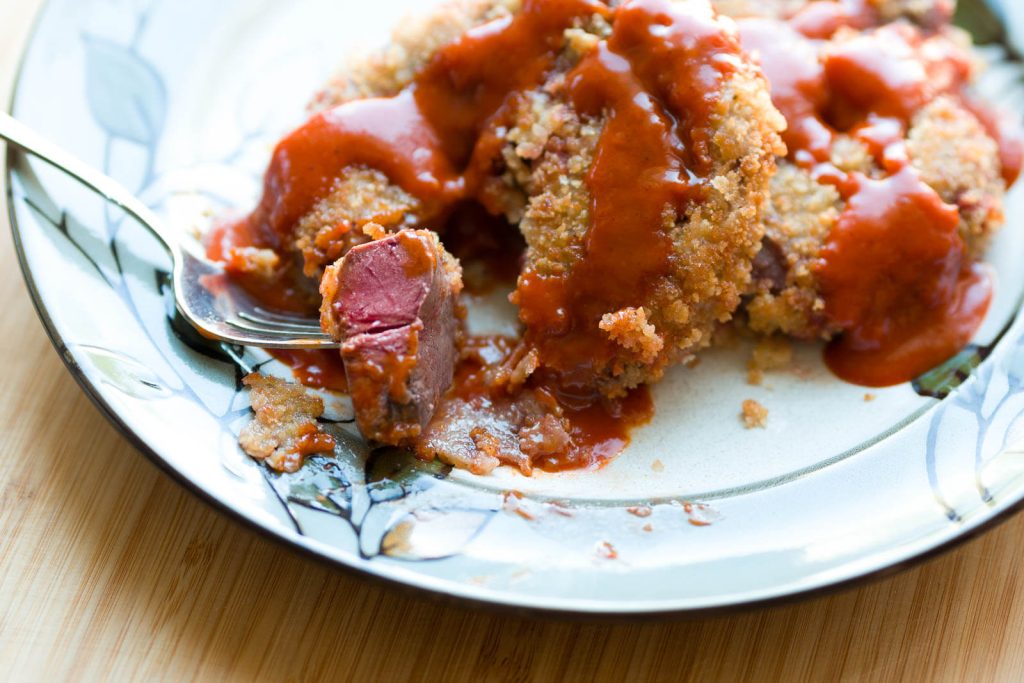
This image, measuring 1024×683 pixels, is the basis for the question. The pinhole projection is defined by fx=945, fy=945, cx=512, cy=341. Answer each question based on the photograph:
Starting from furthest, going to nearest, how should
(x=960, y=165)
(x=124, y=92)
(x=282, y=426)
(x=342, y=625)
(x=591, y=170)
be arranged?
1. (x=124, y=92)
2. (x=960, y=165)
3. (x=591, y=170)
4. (x=282, y=426)
5. (x=342, y=625)

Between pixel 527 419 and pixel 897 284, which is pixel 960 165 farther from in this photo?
pixel 527 419

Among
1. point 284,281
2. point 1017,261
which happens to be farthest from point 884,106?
point 284,281

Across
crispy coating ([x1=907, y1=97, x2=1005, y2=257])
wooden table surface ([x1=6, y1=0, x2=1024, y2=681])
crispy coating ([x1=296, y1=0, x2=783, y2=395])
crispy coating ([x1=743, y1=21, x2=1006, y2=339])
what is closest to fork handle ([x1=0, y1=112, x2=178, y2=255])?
crispy coating ([x1=296, y1=0, x2=783, y2=395])

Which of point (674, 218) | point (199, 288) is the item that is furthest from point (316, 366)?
point (674, 218)

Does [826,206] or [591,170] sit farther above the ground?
[591,170]

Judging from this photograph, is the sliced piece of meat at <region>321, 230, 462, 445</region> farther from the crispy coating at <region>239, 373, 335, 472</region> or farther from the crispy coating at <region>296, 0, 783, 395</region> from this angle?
the crispy coating at <region>296, 0, 783, 395</region>

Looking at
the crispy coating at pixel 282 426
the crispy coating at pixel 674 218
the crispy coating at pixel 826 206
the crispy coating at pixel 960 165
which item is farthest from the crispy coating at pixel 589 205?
the crispy coating at pixel 960 165

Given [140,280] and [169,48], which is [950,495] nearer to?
[140,280]
